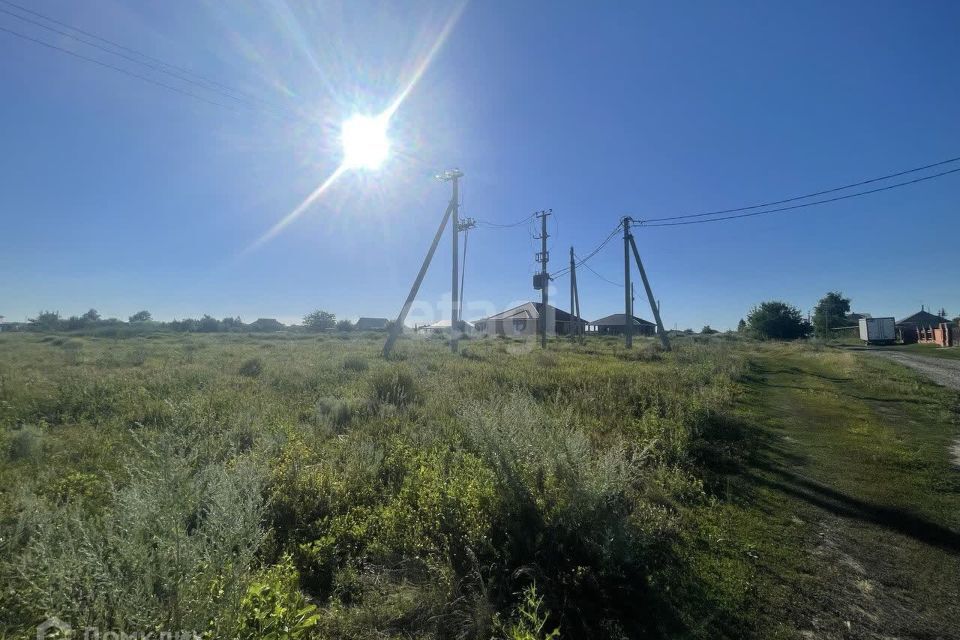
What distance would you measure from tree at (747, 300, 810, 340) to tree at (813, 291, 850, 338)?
11694 millimetres

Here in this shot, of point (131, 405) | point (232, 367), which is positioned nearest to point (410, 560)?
point (131, 405)

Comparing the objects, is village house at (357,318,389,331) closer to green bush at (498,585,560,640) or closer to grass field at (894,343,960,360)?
grass field at (894,343,960,360)

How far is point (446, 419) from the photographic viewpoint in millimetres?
6277

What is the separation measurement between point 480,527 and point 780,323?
5788 cm

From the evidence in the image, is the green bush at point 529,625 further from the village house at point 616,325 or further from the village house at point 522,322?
the village house at point 616,325

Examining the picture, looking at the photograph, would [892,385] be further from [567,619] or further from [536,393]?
[567,619]

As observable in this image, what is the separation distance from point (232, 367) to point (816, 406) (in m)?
16.1

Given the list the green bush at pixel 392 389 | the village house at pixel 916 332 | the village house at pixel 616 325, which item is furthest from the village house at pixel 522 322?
the green bush at pixel 392 389

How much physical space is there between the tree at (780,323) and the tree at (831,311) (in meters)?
11.7

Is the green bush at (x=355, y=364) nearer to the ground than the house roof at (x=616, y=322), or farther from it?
nearer to the ground

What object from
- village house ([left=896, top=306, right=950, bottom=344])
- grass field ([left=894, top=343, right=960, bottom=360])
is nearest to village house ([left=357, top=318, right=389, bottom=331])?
grass field ([left=894, top=343, right=960, bottom=360])

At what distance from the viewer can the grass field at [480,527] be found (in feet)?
6.68

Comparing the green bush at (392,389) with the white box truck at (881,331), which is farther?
the white box truck at (881,331)

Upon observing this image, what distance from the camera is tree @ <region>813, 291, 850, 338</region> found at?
57150 millimetres
